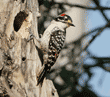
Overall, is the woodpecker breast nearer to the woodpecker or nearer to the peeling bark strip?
the woodpecker

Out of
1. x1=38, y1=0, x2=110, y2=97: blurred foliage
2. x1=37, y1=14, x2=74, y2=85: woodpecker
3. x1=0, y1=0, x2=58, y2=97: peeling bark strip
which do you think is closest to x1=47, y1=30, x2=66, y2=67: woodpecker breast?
x1=37, y1=14, x2=74, y2=85: woodpecker

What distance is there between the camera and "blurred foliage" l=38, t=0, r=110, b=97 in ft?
7.87

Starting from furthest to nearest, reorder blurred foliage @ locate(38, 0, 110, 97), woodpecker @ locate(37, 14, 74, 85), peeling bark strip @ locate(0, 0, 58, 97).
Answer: blurred foliage @ locate(38, 0, 110, 97)
woodpecker @ locate(37, 14, 74, 85)
peeling bark strip @ locate(0, 0, 58, 97)

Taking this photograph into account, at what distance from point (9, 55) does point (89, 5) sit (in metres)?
2.02

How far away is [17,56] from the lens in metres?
1.32

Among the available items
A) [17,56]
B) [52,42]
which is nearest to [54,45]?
[52,42]

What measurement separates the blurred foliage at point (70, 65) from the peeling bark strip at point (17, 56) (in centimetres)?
90

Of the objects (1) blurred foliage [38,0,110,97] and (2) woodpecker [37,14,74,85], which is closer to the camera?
(2) woodpecker [37,14,74,85]

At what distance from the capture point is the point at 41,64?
155 centimetres

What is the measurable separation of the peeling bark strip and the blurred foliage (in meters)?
0.90

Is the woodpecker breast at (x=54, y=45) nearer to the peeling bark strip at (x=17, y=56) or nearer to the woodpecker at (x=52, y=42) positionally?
the woodpecker at (x=52, y=42)

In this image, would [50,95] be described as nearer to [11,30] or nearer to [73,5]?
[11,30]

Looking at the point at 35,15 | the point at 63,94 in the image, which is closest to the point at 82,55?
the point at 63,94

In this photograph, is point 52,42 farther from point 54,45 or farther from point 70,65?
point 70,65
